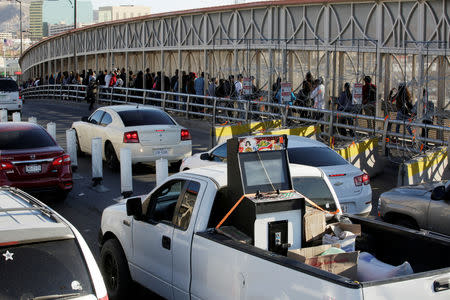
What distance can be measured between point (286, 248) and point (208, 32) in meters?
25.2

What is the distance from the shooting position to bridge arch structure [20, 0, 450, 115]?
19.8 metres

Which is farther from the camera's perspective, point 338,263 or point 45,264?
point 338,263

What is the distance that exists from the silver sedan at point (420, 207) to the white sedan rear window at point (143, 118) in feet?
24.1

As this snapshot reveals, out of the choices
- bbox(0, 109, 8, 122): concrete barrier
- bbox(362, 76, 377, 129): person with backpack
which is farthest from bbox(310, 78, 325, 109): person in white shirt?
bbox(0, 109, 8, 122): concrete barrier

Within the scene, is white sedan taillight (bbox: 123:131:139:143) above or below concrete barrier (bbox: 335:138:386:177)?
above

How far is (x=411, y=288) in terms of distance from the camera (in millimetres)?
4980

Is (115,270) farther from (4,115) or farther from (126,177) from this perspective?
(4,115)

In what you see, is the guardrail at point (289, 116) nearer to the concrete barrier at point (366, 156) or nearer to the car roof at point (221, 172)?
the concrete barrier at point (366, 156)

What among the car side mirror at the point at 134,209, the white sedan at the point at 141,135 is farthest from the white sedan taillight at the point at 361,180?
the white sedan at the point at 141,135

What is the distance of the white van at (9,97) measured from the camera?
30562 mm

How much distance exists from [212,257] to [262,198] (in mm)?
734

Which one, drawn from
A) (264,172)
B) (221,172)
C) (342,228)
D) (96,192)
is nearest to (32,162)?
(96,192)

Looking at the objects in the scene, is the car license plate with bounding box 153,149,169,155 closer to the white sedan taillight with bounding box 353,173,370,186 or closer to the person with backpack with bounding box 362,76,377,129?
the white sedan taillight with bounding box 353,173,370,186

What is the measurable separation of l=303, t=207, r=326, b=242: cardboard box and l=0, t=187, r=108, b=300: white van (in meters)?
2.33
